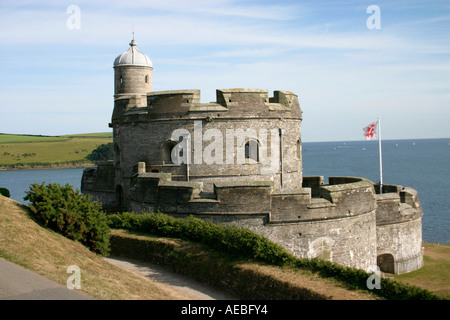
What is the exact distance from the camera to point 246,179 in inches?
827

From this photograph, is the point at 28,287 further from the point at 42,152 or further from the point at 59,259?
the point at 42,152

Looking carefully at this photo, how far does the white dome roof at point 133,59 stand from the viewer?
25.4 m

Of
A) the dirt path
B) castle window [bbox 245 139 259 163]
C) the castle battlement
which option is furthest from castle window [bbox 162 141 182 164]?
the dirt path

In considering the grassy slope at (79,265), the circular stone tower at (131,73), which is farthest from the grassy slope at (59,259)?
the circular stone tower at (131,73)

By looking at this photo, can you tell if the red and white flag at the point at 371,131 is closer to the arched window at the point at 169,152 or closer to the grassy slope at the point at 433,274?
the grassy slope at the point at 433,274

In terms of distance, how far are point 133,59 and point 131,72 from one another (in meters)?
0.70

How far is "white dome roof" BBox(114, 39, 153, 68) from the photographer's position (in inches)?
999

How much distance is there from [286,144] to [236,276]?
9.74 metres

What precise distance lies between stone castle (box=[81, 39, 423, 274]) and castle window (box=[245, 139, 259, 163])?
5 cm

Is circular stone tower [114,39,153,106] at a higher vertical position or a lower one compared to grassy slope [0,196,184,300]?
higher

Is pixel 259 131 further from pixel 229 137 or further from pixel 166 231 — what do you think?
pixel 166 231

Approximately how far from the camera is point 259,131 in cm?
2138

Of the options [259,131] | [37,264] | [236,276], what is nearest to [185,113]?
[259,131]

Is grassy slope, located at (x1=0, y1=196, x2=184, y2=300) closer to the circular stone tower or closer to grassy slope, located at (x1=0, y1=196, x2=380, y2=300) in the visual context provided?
grassy slope, located at (x1=0, y1=196, x2=380, y2=300)
